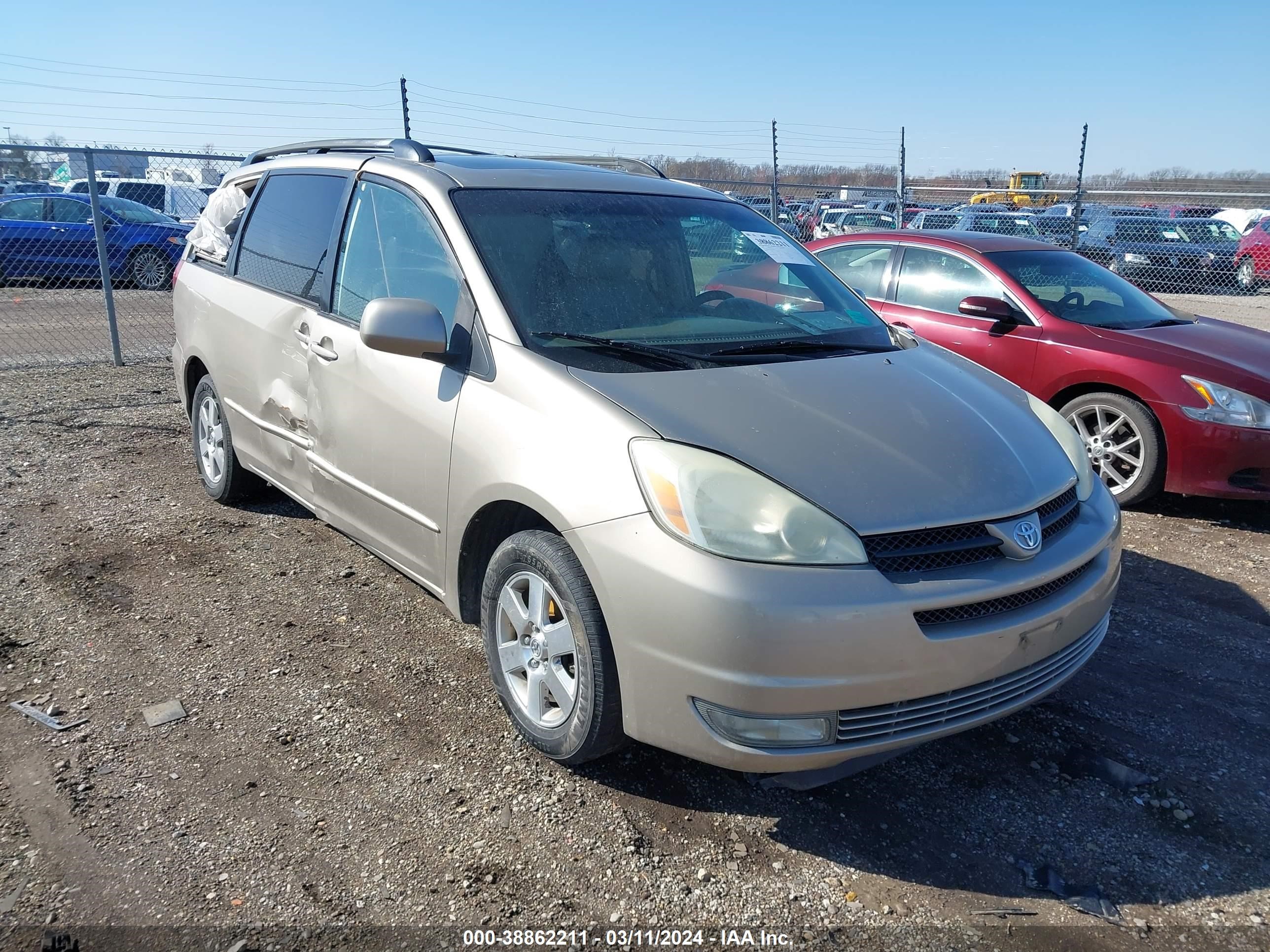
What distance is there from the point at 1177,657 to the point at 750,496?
94.9 inches

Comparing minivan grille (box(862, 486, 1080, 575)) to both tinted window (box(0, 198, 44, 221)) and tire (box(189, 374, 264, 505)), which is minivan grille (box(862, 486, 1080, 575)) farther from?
tinted window (box(0, 198, 44, 221))

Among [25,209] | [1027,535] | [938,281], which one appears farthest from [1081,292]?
[25,209]

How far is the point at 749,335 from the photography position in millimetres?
3395

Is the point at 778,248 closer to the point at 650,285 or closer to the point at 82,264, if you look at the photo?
the point at 650,285

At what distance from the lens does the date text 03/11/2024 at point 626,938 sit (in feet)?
7.44

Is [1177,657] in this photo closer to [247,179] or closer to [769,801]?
[769,801]

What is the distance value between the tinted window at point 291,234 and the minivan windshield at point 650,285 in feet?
3.10

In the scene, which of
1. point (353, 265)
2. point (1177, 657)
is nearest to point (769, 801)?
point (1177, 657)

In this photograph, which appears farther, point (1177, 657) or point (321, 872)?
point (1177, 657)

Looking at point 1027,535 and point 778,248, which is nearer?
point 1027,535

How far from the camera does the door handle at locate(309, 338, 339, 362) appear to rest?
146 inches

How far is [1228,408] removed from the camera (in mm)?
5293

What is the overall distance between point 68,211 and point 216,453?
11036mm

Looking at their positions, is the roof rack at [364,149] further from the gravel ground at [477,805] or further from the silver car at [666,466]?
the gravel ground at [477,805]
